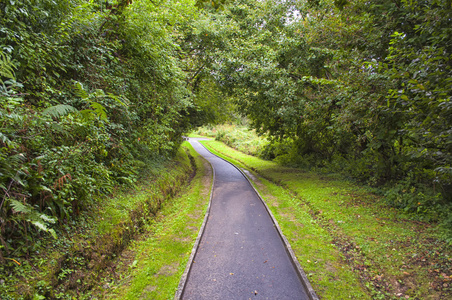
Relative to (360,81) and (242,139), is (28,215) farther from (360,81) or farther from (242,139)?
(242,139)

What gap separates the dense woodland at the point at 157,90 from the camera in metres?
4.00

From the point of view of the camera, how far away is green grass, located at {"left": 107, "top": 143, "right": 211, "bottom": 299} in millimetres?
4356

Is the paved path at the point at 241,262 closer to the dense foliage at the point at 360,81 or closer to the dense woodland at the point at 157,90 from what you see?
the dense woodland at the point at 157,90

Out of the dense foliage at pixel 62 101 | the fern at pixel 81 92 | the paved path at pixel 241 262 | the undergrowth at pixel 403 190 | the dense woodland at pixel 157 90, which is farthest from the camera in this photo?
the undergrowth at pixel 403 190

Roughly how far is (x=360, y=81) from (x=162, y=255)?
24.8ft

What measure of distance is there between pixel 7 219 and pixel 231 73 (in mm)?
11603

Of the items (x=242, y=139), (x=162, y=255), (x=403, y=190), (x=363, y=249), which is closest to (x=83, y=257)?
(x=162, y=255)

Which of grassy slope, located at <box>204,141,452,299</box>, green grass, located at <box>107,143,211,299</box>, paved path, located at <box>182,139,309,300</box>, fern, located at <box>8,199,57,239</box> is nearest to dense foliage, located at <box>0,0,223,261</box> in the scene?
fern, located at <box>8,199,57,239</box>

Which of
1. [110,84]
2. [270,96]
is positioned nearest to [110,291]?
[110,84]

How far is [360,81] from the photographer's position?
6.69 metres

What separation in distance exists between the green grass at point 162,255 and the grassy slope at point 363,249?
2974 millimetres

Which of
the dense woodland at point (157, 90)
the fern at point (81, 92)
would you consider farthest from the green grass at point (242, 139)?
the fern at point (81, 92)

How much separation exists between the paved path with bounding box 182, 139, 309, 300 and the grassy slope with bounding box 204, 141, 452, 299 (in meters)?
0.50

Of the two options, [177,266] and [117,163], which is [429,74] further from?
[117,163]
